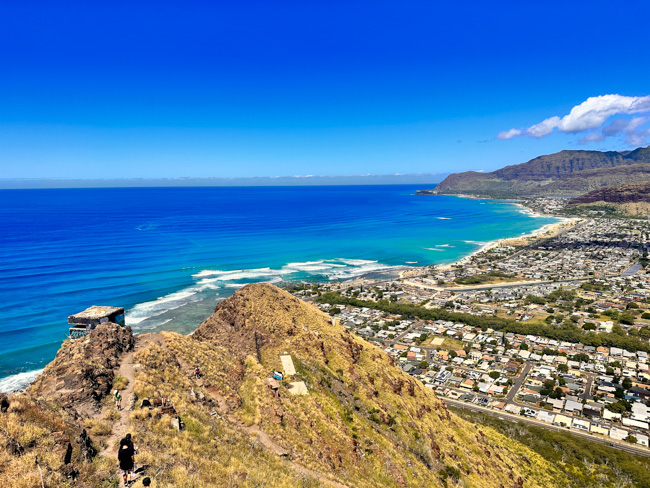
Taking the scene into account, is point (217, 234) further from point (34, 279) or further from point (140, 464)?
point (140, 464)

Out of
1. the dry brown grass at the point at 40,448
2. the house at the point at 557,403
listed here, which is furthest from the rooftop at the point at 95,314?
the house at the point at 557,403

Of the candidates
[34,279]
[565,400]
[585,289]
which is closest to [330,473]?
[565,400]

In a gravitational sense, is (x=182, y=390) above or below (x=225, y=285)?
above

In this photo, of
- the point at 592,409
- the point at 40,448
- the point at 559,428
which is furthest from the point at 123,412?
the point at 592,409

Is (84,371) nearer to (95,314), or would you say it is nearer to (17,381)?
(95,314)

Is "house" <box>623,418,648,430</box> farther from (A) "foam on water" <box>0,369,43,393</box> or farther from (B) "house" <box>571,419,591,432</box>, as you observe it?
(A) "foam on water" <box>0,369,43,393</box>

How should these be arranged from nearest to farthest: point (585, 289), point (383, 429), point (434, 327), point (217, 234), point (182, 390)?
point (182, 390)
point (383, 429)
point (434, 327)
point (585, 289)
point (217, 234)

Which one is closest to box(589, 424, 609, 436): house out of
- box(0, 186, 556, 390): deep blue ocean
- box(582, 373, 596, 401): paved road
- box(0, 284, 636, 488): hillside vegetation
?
box(582, 373, 596, 401): paved road

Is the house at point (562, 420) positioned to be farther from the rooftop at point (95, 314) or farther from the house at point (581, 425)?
the rooftop at point (95, 314)
